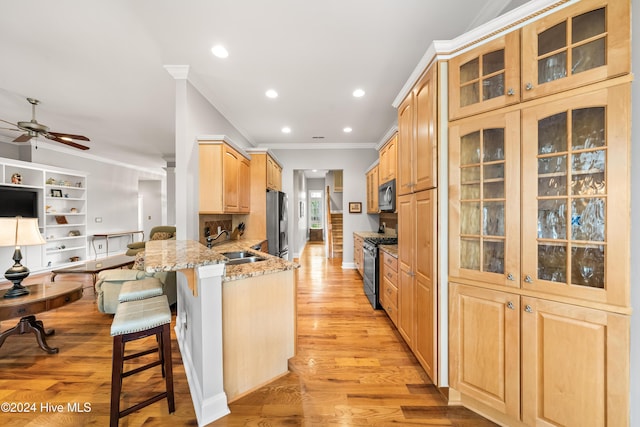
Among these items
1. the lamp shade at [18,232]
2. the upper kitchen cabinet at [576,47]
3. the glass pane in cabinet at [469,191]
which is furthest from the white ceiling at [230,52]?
the lamp shade at [18,232]

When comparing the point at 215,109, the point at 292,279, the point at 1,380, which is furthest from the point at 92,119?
the point at 292,279

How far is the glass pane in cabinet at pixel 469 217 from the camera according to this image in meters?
1.60

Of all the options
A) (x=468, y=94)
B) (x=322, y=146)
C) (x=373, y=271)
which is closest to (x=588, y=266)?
(x=468, y=94)

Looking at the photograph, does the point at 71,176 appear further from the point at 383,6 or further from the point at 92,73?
the point at 383,6

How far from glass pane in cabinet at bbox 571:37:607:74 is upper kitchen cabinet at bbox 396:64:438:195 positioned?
2.21 ft

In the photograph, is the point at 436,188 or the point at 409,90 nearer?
the point at 436,188

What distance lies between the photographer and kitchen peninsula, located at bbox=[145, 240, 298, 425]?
58.3 inches

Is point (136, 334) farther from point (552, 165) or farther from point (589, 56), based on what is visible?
point (589, 56)

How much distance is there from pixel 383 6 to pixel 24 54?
354 centimetres

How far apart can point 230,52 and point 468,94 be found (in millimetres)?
2165

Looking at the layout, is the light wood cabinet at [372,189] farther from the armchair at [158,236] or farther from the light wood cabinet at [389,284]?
the armchair at [158,236]

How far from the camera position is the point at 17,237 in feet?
7.01

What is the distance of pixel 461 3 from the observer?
1.80m

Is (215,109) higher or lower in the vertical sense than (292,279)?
higher
